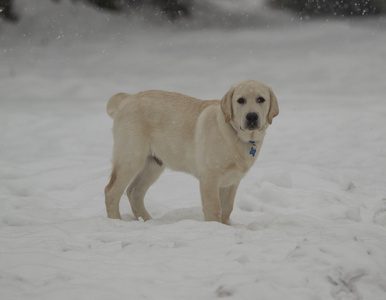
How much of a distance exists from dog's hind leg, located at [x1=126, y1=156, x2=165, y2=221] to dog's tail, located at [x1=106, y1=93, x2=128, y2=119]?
0.86m

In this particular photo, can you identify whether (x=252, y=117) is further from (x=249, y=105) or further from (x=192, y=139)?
(x=192, y=139)

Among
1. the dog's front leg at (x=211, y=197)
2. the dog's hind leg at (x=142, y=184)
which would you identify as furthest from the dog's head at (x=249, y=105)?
the dog's hind leg at (x=142, y=184)

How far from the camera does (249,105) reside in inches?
187

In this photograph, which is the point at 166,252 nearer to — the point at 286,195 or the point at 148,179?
the point at 148,179

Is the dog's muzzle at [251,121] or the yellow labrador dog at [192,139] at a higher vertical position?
the dog's muzzle at [251,121]

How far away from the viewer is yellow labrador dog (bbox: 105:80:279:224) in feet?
16.0

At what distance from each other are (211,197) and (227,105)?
1133 mm

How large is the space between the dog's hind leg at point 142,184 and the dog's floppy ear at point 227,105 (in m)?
1.54

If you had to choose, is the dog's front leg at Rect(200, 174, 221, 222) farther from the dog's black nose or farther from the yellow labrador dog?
the dog's black nose

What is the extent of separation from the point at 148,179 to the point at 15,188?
3980mm

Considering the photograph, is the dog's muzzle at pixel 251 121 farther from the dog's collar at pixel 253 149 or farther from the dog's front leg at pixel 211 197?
the dog's front leg at pixel 211 197

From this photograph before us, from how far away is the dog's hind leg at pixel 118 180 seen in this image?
5508 millimetres

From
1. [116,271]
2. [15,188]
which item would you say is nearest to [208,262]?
[116,271]

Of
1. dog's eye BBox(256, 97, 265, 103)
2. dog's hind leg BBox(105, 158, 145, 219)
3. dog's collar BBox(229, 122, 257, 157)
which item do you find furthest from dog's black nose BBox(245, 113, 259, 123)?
dog's hind leg BBox(105, 158, 145, 219)
